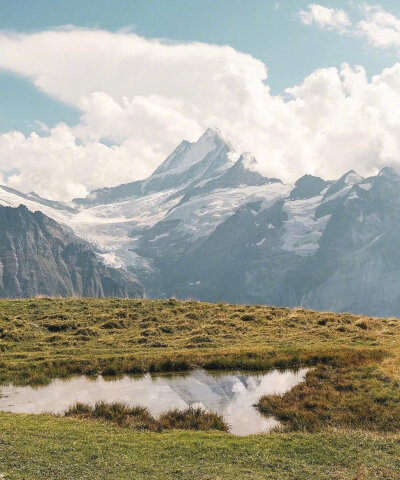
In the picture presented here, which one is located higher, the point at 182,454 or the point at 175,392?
the point at 175,392

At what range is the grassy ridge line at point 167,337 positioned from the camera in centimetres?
3734

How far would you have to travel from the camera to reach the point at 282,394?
31.4 m

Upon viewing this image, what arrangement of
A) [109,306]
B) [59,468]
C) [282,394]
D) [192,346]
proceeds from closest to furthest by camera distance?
[59,468] < [282,394] < [192,346] < [109,306]

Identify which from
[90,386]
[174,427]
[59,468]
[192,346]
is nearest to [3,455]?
[59,468]

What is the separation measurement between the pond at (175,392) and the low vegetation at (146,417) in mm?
940

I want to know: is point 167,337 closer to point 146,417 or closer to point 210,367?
point 210,367

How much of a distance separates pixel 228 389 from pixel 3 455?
639 inches

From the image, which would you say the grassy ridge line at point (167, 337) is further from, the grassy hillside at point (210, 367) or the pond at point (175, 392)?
the pond at point (175, 392)

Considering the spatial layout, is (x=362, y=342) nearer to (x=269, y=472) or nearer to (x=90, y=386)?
(x=90, y=386)

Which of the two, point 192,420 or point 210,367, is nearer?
point 192,420

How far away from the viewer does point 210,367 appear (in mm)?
37562

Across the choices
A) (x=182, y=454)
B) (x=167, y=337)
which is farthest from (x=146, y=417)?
(x=167, y=337)

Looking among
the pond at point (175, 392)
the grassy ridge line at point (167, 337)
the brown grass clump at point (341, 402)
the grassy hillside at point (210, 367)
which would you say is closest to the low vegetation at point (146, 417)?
the pond at point (175, 392)

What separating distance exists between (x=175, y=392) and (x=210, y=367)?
575cm
